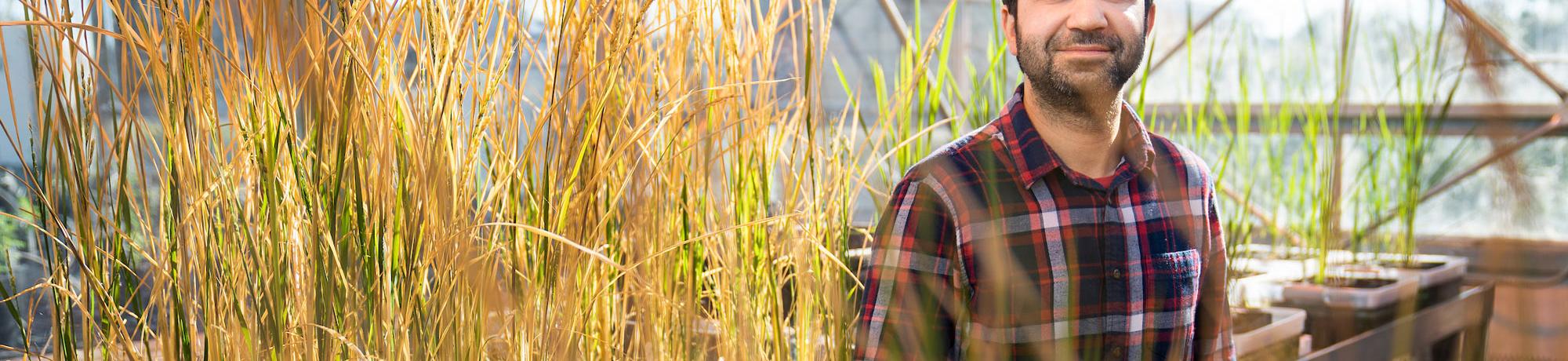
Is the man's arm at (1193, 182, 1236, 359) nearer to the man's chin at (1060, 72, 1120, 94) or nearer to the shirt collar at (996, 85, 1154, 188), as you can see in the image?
the shirt collar at (996, 85, 1154, 188)

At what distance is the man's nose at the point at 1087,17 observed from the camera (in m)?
0.57

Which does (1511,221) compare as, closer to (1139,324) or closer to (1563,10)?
(1563,10)

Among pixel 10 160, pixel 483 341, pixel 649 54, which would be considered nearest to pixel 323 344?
pixel 483 341

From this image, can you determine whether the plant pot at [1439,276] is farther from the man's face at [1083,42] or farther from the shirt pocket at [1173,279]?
the man's face at [1083,42]

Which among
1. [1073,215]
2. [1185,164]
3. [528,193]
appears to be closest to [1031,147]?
[1073,215]

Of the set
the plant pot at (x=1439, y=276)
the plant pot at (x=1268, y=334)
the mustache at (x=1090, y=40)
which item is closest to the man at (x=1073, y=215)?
the mustache at (x=1090, y=40)

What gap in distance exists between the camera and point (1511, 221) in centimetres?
13

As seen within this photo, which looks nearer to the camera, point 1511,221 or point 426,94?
point 1511,221

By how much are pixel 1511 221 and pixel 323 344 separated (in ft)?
1.86

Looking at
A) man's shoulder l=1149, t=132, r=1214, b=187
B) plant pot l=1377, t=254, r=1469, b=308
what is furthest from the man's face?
plant pot l=1377, t=254, r=1469, b=308

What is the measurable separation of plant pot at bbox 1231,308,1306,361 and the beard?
59cm

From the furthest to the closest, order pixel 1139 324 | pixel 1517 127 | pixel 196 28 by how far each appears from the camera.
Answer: pixel 1139 324 < pixel 196 28 < pixel 1517 127

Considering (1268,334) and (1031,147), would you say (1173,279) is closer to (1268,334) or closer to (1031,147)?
(1031,147)

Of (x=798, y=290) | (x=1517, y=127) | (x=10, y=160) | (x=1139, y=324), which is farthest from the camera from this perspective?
(x=10, y=160)
